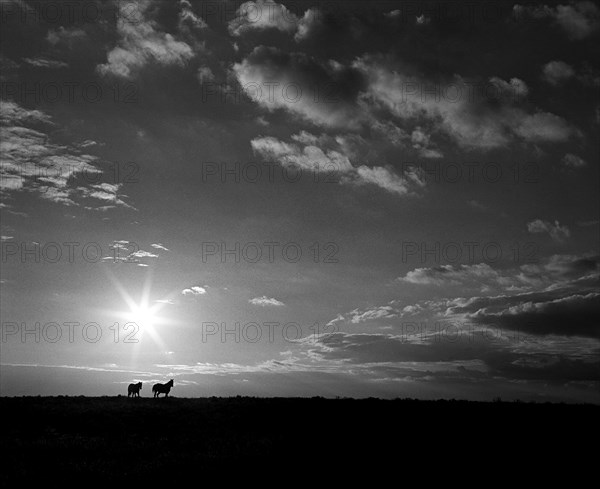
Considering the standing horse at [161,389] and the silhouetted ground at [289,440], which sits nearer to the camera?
the silhouetted ground at [289,440]

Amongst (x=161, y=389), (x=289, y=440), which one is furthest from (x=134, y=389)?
(x=289, y=440)

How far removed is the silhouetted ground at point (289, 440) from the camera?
21797 millimetres

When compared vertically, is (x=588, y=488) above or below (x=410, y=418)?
below

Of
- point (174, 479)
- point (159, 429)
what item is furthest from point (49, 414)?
point (174, 479)

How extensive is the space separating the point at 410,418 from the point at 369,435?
187 inches

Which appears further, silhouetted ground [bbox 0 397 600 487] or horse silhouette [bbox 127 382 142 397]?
horse silhouette [bbox 127 382 142 397]

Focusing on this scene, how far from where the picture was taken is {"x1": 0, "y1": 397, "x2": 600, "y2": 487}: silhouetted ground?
21.8 m

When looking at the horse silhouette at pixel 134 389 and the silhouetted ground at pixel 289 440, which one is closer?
the silhouetted ground at pixel 289 440

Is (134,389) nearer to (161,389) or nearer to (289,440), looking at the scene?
(161,389)

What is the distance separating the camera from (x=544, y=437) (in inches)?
1021

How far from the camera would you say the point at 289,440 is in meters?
27.6

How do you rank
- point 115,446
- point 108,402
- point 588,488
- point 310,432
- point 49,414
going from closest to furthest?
point 588,488 < point 115,446 < point 310,432 < point 49,414 < point 108,402

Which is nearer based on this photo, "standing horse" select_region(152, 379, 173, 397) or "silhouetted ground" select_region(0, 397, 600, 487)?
"silhouetted ground" select_region(0, 397, 600, 487)

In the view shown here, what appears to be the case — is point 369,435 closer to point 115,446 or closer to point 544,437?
point 544,437
